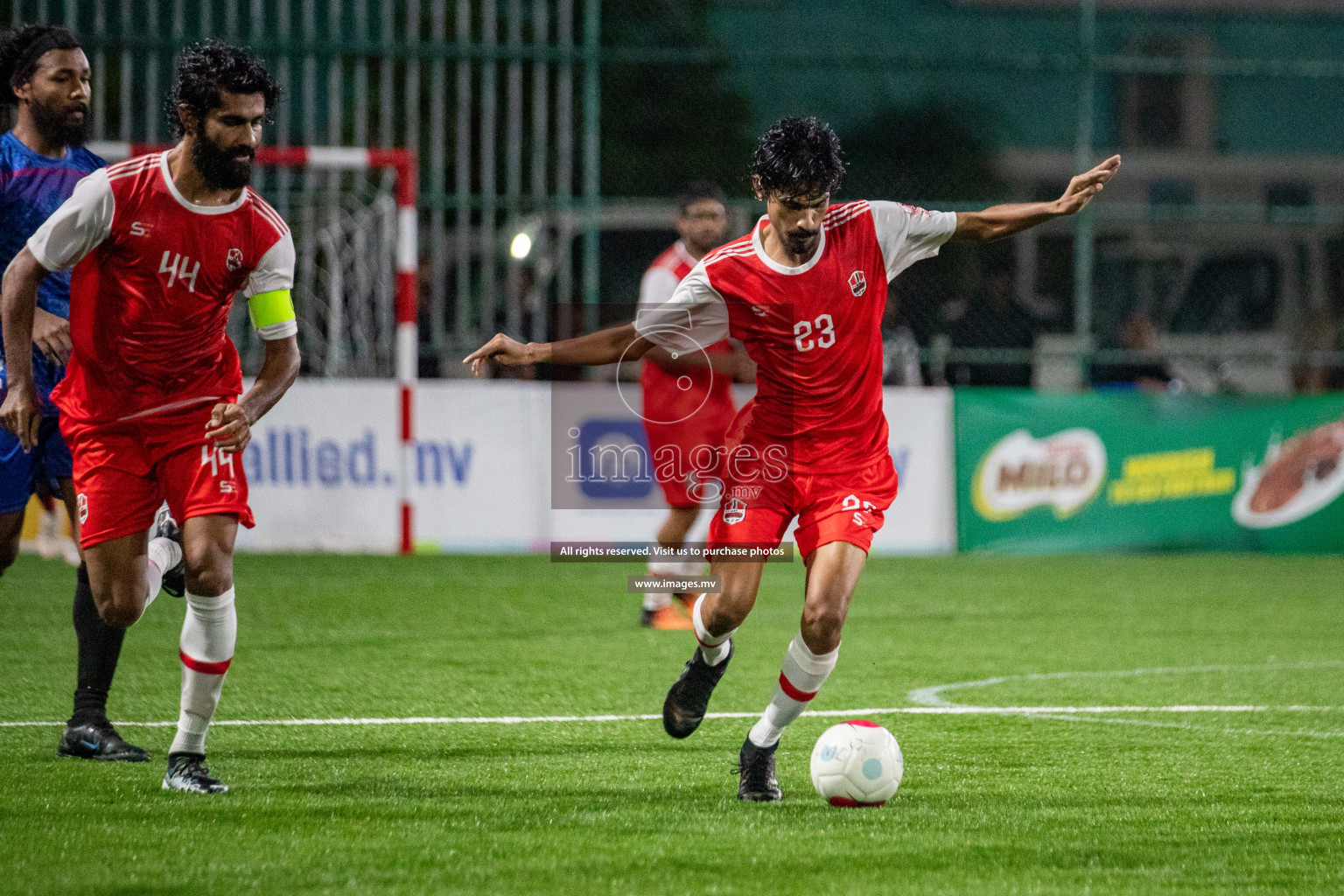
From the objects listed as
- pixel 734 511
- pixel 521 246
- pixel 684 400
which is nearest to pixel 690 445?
pixel 684 400

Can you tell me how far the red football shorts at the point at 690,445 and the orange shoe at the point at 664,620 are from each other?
634 millimetres

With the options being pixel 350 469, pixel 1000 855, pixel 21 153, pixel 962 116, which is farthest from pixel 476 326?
pixel 962 116

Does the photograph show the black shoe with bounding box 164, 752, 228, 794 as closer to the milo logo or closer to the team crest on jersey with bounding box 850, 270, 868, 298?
the team crest on jersey with bounding box 850, 270, 868, 298

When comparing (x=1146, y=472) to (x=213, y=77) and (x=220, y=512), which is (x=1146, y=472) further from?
(x=213, y=77)

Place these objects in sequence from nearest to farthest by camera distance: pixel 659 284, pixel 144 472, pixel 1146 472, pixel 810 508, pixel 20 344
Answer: pixel 20 344 < pixel 144 472 < pixel 810 508 < pixel 659 284 < pixel 1146 472

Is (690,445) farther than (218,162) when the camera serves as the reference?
Yes

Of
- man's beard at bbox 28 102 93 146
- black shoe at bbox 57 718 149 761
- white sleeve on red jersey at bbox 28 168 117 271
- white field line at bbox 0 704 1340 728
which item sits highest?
man's beard at bbox 28 102 93 146

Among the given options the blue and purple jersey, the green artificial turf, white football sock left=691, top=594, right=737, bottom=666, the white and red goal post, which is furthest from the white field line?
the white and red goal post

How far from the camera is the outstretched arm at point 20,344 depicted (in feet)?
16.0

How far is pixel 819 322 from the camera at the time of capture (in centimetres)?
525

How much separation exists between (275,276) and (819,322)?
1.63 meters

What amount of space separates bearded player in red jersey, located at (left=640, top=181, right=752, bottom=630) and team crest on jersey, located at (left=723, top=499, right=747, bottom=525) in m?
3.20

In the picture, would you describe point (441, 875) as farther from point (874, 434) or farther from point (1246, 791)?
point (1246, 791)

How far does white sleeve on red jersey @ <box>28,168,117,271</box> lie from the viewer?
15.8 ft
